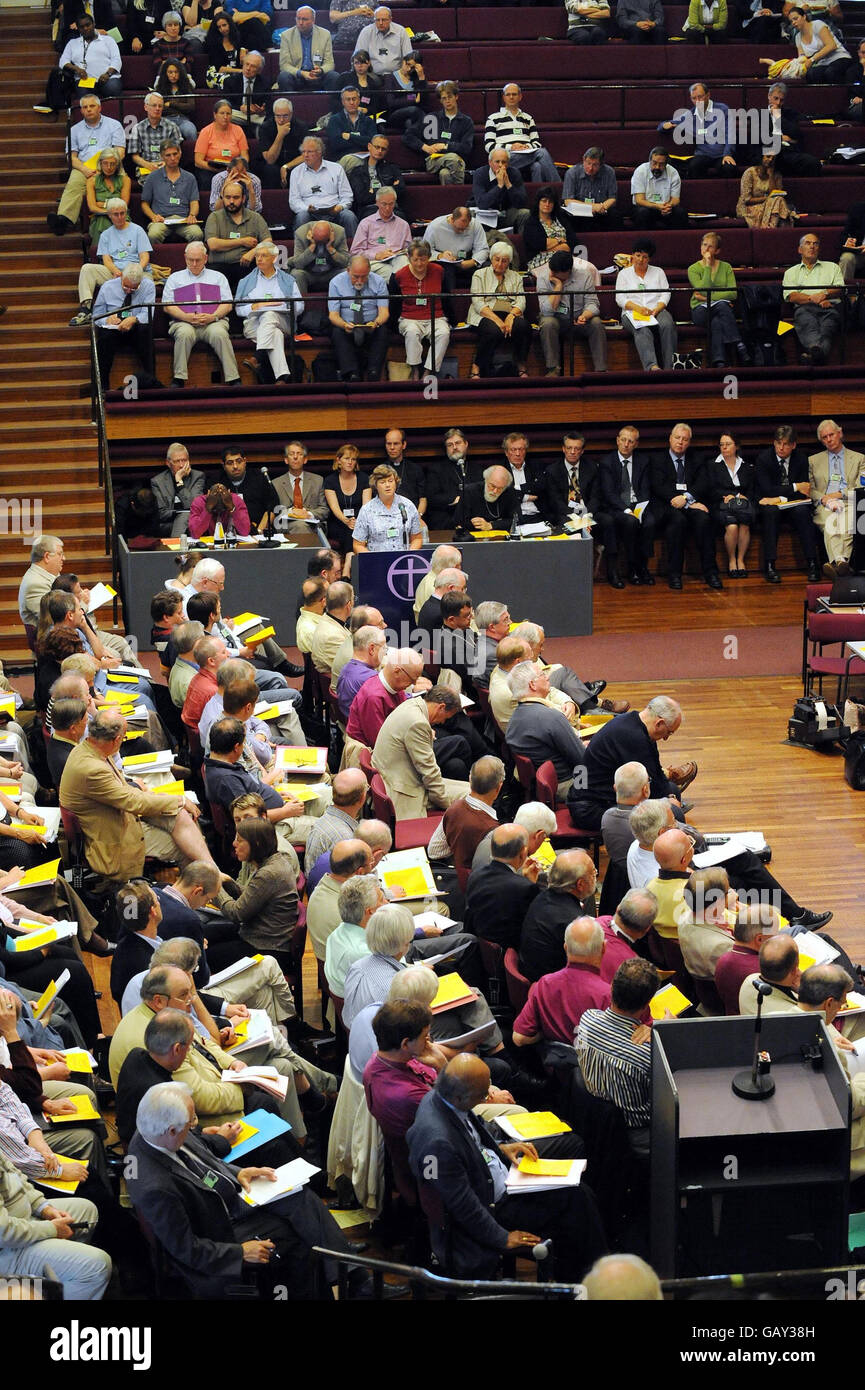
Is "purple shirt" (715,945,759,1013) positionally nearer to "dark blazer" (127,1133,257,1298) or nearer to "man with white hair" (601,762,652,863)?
"man with white hair" (601,762,652,863)

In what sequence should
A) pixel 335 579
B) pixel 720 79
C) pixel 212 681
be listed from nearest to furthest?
pixel 212 681 < pixel 335 579 < pixel 720 79

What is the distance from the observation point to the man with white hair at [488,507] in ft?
38.3

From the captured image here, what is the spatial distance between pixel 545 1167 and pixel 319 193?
990cm

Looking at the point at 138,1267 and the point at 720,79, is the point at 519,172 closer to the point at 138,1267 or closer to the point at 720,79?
the point at 720,79

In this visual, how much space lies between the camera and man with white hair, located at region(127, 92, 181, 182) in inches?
522

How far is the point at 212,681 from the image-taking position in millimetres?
7859

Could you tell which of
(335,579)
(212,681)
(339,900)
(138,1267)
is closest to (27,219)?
(335,579)

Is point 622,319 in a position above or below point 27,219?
below

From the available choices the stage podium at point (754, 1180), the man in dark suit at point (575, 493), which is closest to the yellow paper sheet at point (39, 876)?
the stage podium at point (754, 1180)

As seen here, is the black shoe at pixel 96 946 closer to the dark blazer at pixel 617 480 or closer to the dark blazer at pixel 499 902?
the dark blazer at pixel 499 902

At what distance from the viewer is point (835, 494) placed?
1227cm
